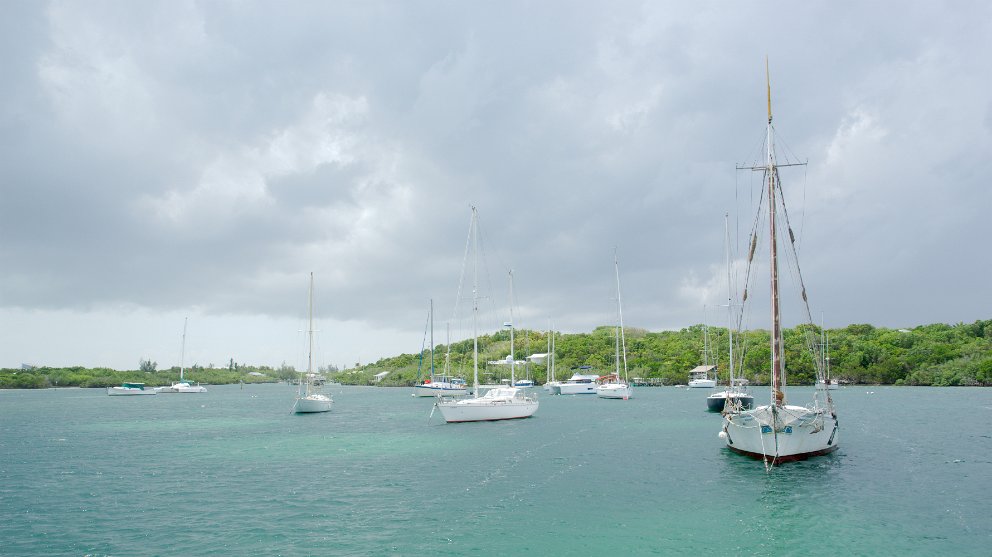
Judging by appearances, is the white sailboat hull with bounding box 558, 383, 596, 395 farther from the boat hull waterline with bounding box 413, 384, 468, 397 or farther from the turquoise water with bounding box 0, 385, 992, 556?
the turquoise water with bounding box 0, 385, 992, 556

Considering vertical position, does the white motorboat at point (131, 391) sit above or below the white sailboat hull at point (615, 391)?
below

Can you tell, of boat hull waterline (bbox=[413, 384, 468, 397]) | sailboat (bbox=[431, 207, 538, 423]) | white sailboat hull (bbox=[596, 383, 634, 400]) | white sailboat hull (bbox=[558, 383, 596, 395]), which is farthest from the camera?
white sailboat hull (bbox=[558, 383, 596, 395])

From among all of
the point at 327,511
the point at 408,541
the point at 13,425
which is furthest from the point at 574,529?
the point at 13,425

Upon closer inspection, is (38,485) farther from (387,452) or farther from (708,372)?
(708,372)

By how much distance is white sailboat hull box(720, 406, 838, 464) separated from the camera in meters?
30.0

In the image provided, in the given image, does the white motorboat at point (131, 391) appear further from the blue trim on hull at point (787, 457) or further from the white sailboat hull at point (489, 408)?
the blue trim on hull at point (787, 457)

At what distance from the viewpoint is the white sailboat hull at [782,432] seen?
29984 millimetres

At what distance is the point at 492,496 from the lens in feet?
85.9

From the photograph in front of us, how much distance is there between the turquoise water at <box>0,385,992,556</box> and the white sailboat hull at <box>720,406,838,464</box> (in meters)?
0.92

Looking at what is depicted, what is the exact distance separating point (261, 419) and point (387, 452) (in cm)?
3780

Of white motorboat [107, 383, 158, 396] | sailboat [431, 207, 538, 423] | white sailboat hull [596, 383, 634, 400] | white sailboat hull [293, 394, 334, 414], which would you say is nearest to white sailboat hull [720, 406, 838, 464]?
sailboat [431, 207, 538, 423]

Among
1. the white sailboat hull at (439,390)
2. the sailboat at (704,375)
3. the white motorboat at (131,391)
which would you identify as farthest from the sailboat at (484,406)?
the white motorboat at (131,391)

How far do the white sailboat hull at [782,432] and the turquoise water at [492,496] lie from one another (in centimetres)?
92

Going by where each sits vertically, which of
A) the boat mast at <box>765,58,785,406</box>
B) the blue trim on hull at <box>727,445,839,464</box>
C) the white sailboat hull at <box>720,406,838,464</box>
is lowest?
the blue trim on hull at <box>727,445,839,464</box>
